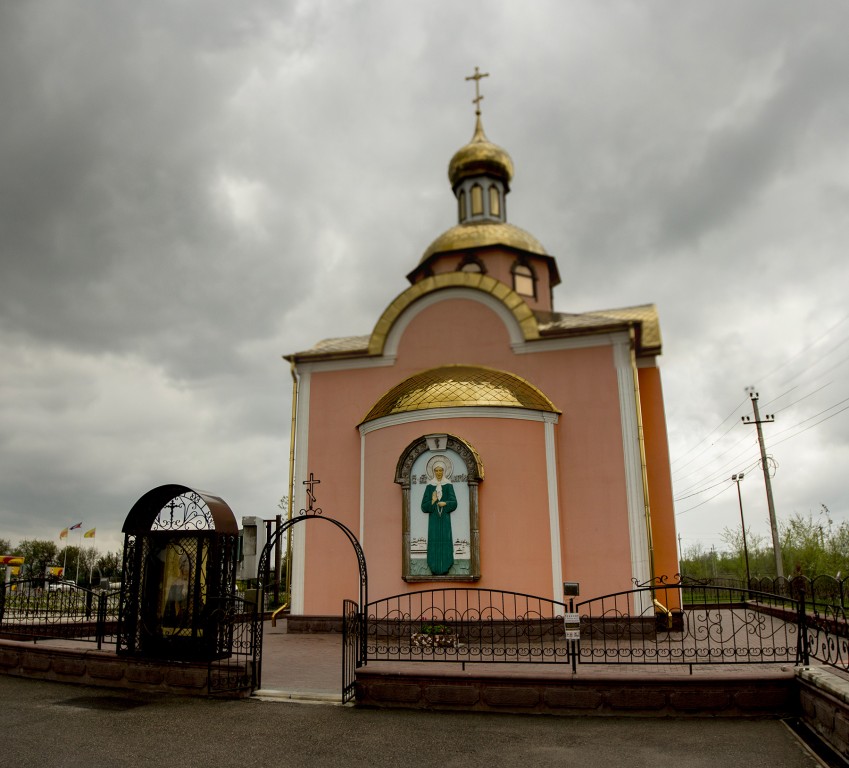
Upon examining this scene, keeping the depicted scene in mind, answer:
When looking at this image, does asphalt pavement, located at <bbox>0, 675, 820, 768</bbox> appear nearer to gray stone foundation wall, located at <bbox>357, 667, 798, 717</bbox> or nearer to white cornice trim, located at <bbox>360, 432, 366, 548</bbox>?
gray stone foundation wall, located at <bbox>357, 667, 798, 717</bbox>

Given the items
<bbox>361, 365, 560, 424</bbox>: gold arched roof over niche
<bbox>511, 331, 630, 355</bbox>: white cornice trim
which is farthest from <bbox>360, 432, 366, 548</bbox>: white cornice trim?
<bbox>511, 331, 630, 355</bbox>: white cornice trim

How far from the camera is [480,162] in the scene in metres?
18.0

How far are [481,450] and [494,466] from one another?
0.33 metres

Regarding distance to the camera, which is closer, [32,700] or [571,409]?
[32,700]

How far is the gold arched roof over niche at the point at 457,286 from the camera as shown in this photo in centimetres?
1286

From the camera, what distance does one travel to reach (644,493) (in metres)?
11.2

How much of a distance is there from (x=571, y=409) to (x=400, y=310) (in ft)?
13.0

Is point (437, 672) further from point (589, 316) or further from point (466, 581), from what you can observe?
point (589, 316)

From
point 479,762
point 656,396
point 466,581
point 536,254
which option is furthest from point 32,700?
point 536,254

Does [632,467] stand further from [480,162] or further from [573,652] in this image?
[480,162]

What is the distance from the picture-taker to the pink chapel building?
1059cm

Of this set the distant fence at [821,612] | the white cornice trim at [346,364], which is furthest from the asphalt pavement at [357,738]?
the white cornice trim at [346,364]

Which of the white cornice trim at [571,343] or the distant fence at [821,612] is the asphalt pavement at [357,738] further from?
the white cornice trim at [571,343]

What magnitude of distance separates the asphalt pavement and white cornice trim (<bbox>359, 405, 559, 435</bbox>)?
5.36m
